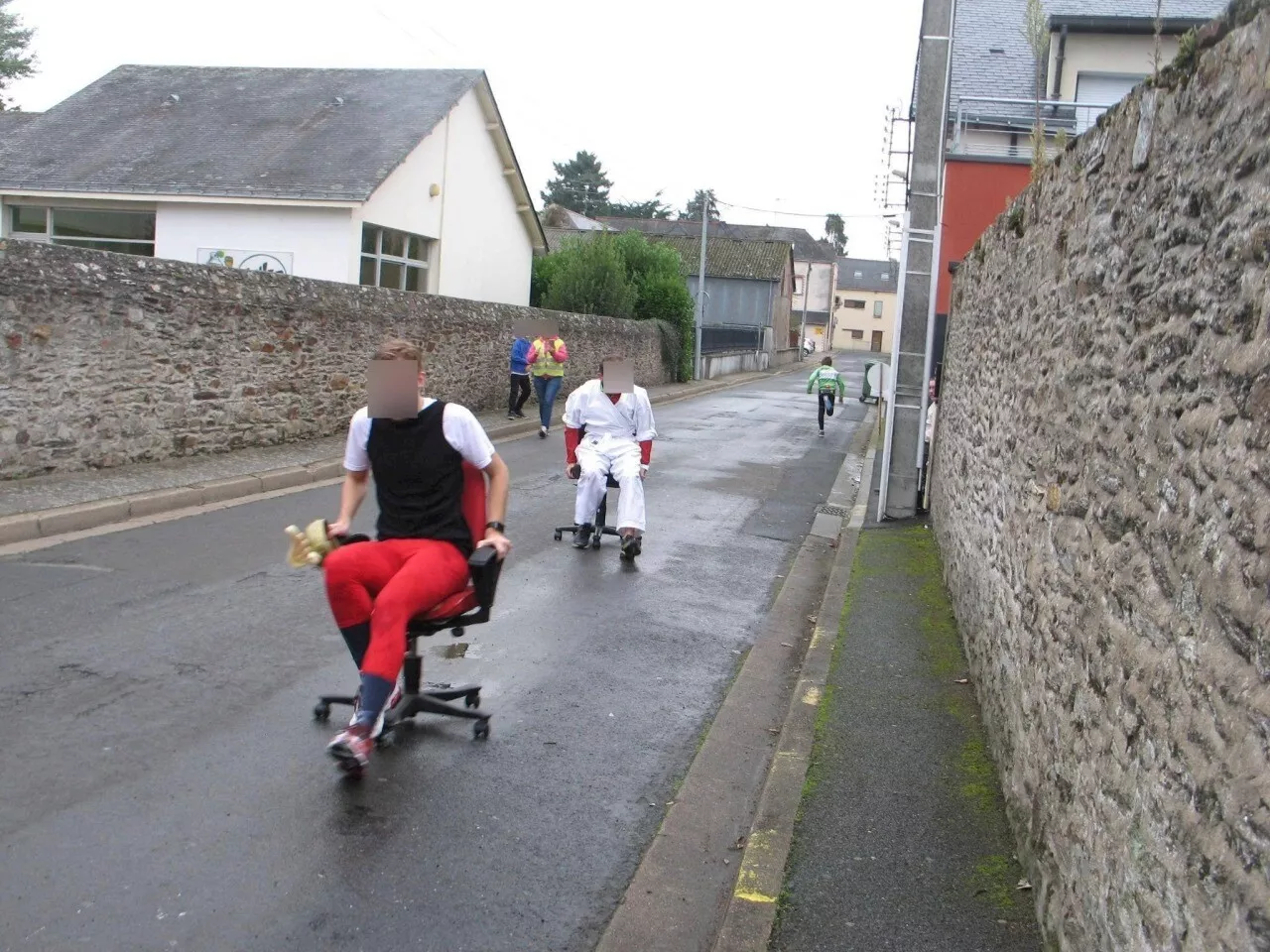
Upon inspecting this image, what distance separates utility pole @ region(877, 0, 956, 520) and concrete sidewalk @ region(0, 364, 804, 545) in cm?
643

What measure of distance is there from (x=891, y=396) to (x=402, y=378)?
327 inches

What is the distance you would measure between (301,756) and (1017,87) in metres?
21.0

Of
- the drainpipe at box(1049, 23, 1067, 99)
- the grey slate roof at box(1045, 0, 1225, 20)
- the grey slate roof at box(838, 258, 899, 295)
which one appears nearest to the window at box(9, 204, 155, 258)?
the drainpipe at box(1049, 23, 1067, 99)

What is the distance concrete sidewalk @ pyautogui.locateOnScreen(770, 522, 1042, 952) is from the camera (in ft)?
12.7

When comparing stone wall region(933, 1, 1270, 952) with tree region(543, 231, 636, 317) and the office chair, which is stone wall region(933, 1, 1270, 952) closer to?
the office chair

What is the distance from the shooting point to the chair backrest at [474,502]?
18.1ft

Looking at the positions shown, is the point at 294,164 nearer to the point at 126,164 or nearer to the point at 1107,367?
the point at 126,164

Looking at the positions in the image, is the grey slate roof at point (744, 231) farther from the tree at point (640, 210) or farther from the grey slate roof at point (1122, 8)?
the grey slate roof at point (1122, 8)

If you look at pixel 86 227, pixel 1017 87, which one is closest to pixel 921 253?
pixel 1017 87

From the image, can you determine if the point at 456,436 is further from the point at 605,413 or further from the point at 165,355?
the point at 165,355

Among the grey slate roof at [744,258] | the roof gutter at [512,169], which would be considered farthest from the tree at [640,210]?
the roof gutter at [512,169]

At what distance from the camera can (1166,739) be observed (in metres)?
2.84

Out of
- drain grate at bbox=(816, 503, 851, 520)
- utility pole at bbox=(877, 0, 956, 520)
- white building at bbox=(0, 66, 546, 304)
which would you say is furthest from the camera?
white building at bbox=(0, 66, 546, 304)

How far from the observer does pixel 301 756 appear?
514 centimetres
